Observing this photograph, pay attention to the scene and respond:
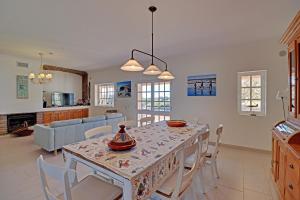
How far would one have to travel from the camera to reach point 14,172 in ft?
8.91

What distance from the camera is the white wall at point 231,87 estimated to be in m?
3.56

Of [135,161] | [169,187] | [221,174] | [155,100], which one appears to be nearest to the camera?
[135,161]

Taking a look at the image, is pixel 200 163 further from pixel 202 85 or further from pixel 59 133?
pixel 59 133

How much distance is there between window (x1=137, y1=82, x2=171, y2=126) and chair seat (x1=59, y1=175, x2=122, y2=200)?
387 cm

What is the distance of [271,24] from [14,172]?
5074mm

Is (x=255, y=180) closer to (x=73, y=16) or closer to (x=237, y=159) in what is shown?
(x=237, y=159)

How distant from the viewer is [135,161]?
131 centimetres

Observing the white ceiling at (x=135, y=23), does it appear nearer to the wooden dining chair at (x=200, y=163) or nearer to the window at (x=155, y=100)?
the window at (x=155, y=100)

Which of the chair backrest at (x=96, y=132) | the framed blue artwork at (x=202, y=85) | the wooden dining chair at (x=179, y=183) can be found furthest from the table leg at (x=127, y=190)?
the framed blue artwork at (x=202, y=85)

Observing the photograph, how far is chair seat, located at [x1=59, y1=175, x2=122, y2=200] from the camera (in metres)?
1.31

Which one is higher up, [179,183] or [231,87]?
[231,87]

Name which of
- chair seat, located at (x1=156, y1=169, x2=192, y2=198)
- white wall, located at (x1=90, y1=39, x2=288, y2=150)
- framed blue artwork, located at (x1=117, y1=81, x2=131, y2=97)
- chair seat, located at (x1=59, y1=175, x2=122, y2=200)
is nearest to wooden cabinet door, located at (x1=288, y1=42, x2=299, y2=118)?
white wall, located at (x1=90, y1=39, x2=288, y2=150)

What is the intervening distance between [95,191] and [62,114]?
643 cm

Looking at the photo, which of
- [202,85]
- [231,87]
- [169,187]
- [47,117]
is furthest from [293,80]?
[47,117]
